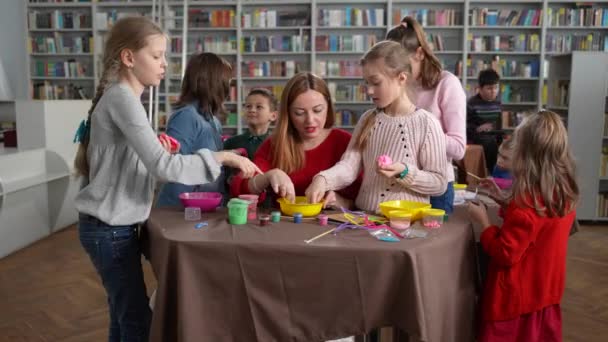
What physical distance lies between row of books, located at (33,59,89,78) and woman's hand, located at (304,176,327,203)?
653 cm

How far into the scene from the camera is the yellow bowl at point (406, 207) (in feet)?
6.15

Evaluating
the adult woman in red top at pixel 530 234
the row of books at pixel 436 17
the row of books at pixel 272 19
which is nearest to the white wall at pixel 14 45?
the row of books at pixel 272 19

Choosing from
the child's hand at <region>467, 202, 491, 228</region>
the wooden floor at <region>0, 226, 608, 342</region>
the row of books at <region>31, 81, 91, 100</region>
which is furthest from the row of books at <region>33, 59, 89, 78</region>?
the child's hand at <region>467, 202, 491, 228</region>

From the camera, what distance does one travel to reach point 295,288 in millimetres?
1653

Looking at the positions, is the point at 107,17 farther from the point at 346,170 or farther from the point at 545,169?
the point at 545,169

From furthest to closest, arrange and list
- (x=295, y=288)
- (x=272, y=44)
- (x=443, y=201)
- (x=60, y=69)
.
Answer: (x=60, y=69)
(x=272, y=44)
(x=443, y=201)
(x=295, y=288)

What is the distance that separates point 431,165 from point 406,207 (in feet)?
0.59

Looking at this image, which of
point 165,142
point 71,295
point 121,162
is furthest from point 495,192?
point 71,295

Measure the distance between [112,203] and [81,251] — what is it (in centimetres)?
295

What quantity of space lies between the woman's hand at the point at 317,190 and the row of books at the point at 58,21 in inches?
255

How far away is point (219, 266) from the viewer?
166cm

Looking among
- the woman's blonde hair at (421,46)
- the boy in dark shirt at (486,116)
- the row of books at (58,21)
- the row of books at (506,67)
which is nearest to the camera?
the woman's blonde hair at (421,46)

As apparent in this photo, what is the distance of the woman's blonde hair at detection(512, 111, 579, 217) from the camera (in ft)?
6.23

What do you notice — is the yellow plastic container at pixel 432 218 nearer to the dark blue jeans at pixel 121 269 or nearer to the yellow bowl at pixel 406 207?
the yellow bowl at pixel 406 207
